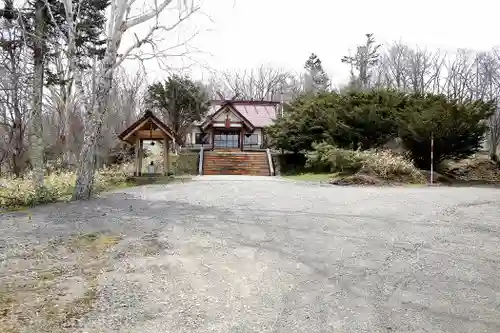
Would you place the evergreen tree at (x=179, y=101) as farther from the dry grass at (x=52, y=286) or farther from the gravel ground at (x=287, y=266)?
the dry grass at (x=52, y=286)

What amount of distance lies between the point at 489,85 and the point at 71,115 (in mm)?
35205

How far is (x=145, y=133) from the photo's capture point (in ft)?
61.1

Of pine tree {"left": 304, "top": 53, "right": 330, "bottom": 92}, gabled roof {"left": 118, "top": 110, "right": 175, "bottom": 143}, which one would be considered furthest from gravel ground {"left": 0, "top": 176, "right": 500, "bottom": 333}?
pine tree {"left": 304, "top": 53, "right": 330, "bottom": 92}

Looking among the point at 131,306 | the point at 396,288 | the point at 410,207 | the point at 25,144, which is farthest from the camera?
the point at 25,144

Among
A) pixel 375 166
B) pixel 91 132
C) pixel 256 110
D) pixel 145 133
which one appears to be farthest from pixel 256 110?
pixel 91 132

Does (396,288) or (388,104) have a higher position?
(388,104)

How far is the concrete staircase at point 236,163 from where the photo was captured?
23191mm

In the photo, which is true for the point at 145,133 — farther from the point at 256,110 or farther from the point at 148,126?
the point at 256,110

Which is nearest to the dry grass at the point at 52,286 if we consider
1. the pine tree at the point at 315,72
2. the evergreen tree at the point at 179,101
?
the evergreen tree at the point at 179,101

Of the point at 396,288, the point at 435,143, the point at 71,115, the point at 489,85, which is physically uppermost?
the point at 489,85

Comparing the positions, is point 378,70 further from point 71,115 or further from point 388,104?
point 71,115

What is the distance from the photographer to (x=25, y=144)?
692 inches

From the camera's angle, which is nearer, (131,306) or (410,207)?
(131,306)

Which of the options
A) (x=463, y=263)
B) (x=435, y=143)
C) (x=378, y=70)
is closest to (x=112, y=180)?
(x=435, y=143)
